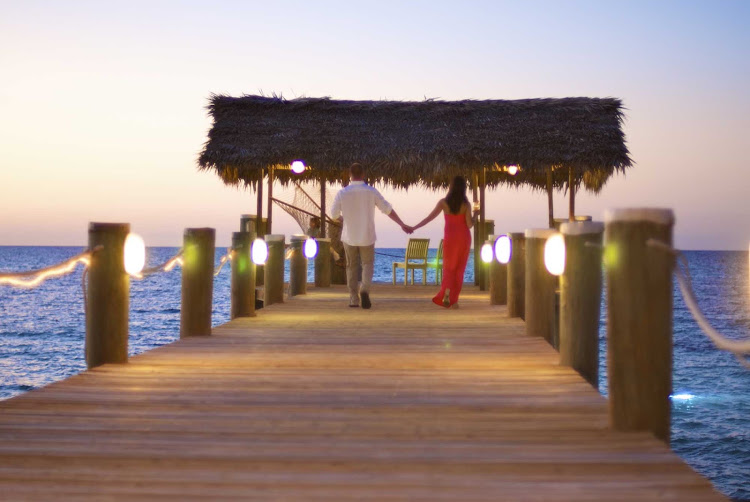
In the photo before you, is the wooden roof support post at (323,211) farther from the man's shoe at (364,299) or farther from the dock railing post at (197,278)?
the dock railing post at (197,278)

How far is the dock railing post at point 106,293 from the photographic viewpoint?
5164 mm

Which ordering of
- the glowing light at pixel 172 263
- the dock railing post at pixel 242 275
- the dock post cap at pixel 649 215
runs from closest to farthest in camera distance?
the dock post cap at pixel 649 215, the glowing light at pixel 172 263, the dock railing post at pixel 242 275

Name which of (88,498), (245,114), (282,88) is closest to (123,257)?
(88,498)

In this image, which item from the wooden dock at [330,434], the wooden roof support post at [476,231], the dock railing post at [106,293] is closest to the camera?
the wooden dock at [330,434]

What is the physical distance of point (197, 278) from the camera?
685cm

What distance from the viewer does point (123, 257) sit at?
5.22 metres

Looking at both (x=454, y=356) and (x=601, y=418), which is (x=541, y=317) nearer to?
(x=454, y=356)

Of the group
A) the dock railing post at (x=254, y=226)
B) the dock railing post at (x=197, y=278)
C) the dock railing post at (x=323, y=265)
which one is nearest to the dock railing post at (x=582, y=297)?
the dock railing post at (x=197, y=278)

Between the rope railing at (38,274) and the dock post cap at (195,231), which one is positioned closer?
the rope railing at (38,274)

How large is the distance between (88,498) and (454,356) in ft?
12.0

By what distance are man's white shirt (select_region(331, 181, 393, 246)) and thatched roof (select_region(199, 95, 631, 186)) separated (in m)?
5.00

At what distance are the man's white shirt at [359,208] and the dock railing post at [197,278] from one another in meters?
2.83

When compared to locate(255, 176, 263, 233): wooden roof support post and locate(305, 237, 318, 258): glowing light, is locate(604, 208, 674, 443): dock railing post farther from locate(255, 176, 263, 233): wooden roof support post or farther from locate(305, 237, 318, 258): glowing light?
locate(255, 176, 263, 233): wooden roof support post

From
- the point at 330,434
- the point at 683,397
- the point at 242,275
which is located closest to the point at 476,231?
the point at 242,275
